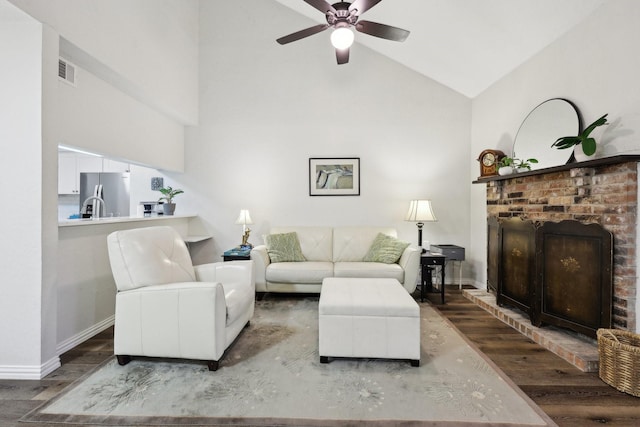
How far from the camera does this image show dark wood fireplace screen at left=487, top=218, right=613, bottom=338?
2.26 meters

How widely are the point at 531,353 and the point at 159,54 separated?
4675mm

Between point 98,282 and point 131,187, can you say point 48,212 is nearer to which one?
point 98,282

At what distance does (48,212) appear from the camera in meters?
2.11

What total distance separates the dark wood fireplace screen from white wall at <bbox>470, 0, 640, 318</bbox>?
71cm

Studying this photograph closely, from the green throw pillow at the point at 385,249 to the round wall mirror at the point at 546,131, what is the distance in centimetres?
163

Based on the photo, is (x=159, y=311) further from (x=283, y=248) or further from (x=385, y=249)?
(x=385, y=249)

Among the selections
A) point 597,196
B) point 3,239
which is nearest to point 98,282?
point 3,239

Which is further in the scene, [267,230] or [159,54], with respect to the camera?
[267,230]

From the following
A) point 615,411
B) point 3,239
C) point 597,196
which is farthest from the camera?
point 597,196

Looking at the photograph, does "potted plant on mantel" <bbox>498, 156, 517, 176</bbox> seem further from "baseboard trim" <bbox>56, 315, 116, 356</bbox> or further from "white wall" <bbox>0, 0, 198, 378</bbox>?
"baseboard trim" <bbox>56, 315, 116, 356</bbox>

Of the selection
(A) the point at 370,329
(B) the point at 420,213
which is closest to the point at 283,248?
(B) the point at 420,213

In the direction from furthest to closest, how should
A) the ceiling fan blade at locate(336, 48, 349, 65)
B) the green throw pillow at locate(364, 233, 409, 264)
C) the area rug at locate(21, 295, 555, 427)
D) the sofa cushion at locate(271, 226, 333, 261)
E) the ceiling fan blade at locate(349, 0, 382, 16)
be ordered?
the sofa cushion at locate(271, 226, 333, 261) < the green throw pillow at locate(364, 233, 409, 264) < the ceiling fan blade at locate(336, 48, 349, 65) < the ceiling fan blade at locate(349, 0, 382, 16) < the area rug at locate(21, 295, 555, 427)

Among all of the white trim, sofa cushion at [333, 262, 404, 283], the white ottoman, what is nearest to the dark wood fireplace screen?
sofa cushion at [333, 262, 404, 283]

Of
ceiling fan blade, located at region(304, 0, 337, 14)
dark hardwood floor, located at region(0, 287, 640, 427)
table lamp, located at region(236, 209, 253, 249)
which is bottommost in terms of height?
dark hardwood floor, located at region(0, 287, 640, 427)
